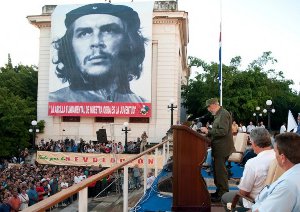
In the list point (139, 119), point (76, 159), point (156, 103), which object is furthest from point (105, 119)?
point (76, 159)

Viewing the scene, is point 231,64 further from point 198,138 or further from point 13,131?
point 198,138

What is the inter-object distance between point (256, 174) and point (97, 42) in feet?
90.1

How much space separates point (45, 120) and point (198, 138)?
29066mm

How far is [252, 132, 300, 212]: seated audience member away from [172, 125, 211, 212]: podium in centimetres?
263

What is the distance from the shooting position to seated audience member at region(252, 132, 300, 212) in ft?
7.75

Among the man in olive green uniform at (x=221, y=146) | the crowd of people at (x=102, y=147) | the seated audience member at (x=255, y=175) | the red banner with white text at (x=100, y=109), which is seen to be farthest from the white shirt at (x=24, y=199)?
the red banner with white text at (x=100, y=109)

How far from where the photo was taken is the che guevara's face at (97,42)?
3000 cm

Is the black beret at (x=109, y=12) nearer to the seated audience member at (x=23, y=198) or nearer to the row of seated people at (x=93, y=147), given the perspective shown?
the row of seated people at (x=93, y=147)

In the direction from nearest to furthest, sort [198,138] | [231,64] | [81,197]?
[81,197], [198,138], [231,64]

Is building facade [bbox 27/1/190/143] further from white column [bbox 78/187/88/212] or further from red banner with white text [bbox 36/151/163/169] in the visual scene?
white column [bbox 78/187/88/212]

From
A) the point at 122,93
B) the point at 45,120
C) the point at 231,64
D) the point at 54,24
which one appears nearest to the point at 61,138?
the point at 45,120

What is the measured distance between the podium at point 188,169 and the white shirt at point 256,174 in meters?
1.24

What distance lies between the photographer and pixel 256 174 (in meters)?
4.02

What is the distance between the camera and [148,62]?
96.6 feet
